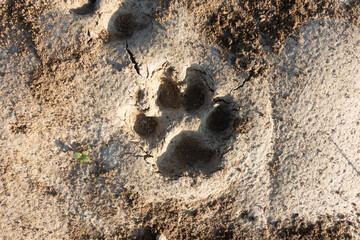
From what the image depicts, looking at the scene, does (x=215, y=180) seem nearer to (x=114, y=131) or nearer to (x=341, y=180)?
(x=114, y=131)

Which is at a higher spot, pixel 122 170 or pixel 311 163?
pixel 311 163

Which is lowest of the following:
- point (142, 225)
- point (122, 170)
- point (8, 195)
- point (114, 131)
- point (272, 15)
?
point (8, 195)

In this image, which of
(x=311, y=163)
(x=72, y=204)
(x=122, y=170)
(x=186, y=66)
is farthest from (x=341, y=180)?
(x=72, y=204)

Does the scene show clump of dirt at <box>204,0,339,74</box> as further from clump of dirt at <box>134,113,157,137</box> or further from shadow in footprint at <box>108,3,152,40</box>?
clump of dirt at <box>134,113,157,137</box>

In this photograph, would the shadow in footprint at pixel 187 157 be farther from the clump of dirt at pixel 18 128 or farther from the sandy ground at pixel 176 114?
the clump of dirt at pixel 18 128

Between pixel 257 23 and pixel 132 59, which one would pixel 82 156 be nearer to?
pixel 132 59

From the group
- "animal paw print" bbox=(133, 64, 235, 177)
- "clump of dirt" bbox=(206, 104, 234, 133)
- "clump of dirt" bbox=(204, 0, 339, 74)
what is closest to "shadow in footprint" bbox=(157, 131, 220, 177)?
"animal paw print" bbox=(133, 64, 235, 177)
